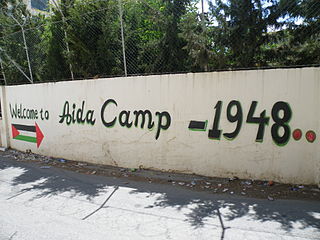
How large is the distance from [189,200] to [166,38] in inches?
142

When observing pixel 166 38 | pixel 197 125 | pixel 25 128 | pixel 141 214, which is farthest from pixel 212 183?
pixel 25 128

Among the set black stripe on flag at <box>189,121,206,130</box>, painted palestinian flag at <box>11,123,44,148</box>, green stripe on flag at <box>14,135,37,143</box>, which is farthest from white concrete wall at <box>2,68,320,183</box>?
green stripe on flag at <box>14,135,37,143</box>

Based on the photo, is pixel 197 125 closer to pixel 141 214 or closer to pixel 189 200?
pixel 189 200

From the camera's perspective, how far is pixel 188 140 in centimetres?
481

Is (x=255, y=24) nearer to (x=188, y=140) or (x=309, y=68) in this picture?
(x=309, y=68)

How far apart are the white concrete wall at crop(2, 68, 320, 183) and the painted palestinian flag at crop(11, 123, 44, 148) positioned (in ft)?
3.24

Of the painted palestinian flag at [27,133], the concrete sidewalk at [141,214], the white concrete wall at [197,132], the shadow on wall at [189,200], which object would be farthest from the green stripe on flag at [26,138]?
the concrete sidewalk at [141,214]

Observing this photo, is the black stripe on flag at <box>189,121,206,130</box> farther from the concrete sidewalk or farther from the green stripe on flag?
the green stripe on flag

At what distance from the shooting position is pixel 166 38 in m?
5.61

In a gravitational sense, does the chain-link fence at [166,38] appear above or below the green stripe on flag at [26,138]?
above

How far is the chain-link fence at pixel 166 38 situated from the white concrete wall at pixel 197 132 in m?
0.68

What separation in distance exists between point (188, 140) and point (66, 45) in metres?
4.48

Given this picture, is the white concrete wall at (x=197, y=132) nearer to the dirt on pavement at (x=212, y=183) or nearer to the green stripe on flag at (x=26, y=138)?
the dirt on pavement at (x=212, y=183)

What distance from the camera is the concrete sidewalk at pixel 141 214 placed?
9.61ft
